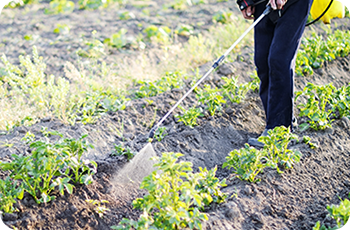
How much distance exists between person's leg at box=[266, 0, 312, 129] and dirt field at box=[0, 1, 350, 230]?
1.30ft

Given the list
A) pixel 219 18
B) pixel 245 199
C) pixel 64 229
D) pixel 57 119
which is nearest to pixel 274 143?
pixel 245 199

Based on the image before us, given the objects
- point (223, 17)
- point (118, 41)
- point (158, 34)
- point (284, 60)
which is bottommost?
point (284, 60)

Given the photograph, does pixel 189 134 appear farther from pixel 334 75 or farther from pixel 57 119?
pixel 334 75

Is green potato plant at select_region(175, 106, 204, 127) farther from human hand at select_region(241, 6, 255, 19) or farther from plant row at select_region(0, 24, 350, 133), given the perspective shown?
human hand at select_region(241, 6, 255, 19)

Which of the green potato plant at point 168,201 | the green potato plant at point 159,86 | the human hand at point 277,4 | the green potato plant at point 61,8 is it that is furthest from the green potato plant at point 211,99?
the green potato plant at point 61,8

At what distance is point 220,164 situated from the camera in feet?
11.8

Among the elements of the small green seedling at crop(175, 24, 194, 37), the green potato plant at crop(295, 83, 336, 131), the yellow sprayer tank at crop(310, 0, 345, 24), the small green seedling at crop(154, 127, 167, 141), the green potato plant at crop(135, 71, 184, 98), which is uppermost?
the small green seedling at crop(175, 24, 194, 37)

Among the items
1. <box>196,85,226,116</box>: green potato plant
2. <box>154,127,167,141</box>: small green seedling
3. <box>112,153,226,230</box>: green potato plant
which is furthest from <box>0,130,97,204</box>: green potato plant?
<box>196,85,226,116</box>: green potato plant

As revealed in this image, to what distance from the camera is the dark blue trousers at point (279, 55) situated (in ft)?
11.0

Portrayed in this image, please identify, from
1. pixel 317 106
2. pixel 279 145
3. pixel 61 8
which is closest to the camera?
pixel 279 145

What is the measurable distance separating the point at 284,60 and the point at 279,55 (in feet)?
0.22

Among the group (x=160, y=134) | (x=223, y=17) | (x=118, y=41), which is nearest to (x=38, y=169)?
(x=160, y=134)

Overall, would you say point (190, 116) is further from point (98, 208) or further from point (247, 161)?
point (98, 208)

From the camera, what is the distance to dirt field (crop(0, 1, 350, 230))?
2684mm
